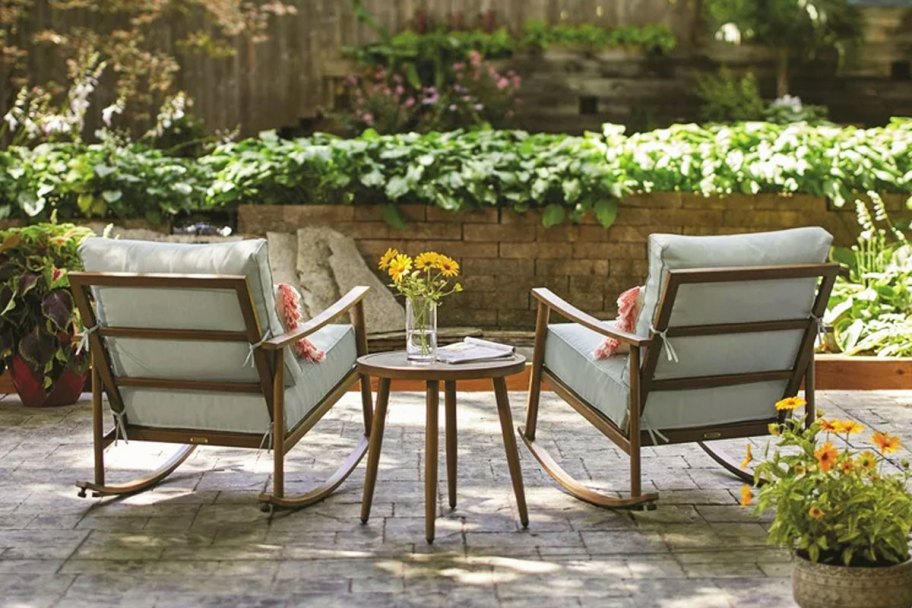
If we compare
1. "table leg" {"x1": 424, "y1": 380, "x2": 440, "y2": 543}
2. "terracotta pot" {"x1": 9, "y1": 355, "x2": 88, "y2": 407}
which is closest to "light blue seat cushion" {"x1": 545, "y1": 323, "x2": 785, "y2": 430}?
"table leg" {"x1": 424, "y1": 380, "x2": 440, "y2": 543}

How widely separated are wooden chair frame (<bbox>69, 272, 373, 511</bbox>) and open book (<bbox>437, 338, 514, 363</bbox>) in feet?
1.31

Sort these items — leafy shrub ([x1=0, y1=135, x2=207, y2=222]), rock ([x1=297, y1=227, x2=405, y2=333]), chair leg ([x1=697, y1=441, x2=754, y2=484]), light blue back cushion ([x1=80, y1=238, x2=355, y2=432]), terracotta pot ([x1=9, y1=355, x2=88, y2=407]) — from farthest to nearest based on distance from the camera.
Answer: leafy shrub ([x1=0, y1=135, x2=207, y2=222]), rock ([x1=297, y1=227, x2=405, y2=333]), terracotta pot ([x1=9, y1=355, x2=88, y2=407]), chair leg ([x1=697, y1=441, x2=754, y2=484]), light blue back cushion ([x1=80, y1=238, x2=355, y2=432])

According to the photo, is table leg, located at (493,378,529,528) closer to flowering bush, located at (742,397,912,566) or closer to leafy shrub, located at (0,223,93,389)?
flowering bush, located at (742,397,912,566)

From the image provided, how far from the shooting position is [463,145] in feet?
25.9

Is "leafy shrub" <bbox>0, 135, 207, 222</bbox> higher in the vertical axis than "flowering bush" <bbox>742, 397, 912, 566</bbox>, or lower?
higher

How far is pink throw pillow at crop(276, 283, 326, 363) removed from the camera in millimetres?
4414

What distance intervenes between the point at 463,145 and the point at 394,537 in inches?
165

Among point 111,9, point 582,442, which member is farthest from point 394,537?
point 111,9

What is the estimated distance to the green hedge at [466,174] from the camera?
7.64 m

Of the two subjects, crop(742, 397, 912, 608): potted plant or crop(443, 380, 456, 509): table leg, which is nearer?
crop(742, 397, 912, 608): potted plant

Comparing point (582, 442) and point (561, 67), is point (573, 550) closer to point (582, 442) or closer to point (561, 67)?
point (582, 442)

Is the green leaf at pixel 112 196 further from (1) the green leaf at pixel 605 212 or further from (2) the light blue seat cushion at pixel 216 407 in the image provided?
(2) the light blue seat cushion at pixel 216 407

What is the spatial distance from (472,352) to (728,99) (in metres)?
6.98

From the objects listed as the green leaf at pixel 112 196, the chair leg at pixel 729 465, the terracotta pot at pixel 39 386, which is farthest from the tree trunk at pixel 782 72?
the terracotta pot at pixel 39 386
